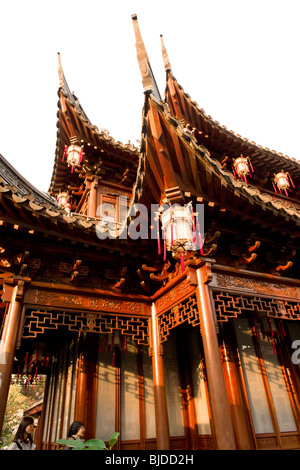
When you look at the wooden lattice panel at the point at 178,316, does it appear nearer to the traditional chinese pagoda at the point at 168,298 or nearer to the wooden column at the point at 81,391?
the traditional chinese pagoda at the point at 168,298

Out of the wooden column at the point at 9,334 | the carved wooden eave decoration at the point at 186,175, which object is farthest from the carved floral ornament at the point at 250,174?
the wooden column at the point at 9,334

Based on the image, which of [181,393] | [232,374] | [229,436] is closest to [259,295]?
[232,374]

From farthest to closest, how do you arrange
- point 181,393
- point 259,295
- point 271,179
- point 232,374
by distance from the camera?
point 271,179, point 181,393, point 232,374, point 259,295

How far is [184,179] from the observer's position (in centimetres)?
495

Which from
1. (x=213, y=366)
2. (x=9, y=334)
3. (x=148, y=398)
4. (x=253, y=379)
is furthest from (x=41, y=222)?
(x=253, y=379)

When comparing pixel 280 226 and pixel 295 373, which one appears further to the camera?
pixel 295 373

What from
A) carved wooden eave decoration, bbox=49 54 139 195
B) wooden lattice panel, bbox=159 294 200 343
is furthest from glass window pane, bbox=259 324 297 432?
carved wooden eave decoration, bbox=49 54 139 195

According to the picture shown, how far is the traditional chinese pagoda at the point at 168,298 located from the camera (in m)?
4.72

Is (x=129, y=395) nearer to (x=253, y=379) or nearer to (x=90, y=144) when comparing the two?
A: (x=253, y=379)

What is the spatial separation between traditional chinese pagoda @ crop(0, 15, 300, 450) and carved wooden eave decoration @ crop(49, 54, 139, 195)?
8.41ft

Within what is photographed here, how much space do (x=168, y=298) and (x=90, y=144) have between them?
559 cm

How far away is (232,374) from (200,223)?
303cm

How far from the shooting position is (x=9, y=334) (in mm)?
4543

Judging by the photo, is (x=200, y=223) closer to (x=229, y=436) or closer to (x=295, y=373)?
(x=229, y=436)
